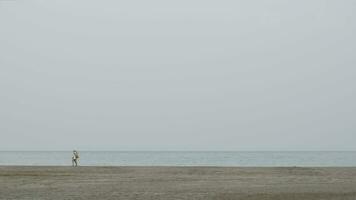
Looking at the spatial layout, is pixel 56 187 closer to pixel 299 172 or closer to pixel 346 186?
pixel 346 186

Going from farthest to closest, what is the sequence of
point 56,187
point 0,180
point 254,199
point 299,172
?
point 299,172, point 0,180, point 56,187, point 254,199

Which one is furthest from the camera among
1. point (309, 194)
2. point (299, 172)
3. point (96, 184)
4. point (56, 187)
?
point (299, 172)

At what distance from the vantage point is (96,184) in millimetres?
23953

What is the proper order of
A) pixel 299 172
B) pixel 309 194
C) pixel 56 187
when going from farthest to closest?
pixel 299 172 < pixel 56 187 < pixel 309 194

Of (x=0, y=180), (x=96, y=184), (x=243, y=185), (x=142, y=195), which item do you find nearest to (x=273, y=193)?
(x=243, y=185)

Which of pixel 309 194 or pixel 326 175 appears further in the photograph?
pixel 326 175

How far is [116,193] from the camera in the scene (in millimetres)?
19781

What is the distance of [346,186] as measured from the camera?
22.5 metres

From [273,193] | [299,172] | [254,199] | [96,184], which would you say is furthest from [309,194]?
[299,172]

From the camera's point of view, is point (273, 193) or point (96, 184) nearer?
point (273, 193)

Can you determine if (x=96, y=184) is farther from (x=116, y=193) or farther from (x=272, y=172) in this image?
(x=272, y=172)

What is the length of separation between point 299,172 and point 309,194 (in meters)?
12.9

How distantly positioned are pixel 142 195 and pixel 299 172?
1587 cm

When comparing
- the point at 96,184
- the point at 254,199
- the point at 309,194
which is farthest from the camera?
the point at 96,184
